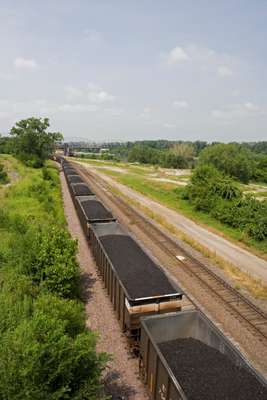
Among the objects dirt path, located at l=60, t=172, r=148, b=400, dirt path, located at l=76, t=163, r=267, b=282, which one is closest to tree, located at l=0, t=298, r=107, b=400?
dirt path, located at l=60, t=172, r=148, b=400

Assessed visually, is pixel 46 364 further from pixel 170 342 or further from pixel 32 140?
pixel 32 140

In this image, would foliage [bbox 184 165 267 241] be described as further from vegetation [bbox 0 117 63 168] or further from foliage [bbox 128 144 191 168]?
foliage [bbox 128 144 191 168]

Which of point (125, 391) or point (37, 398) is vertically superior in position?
point (37, 398)

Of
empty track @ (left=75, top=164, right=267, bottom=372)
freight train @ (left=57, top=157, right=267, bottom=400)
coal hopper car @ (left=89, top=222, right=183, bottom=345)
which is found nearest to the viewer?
freight train @ (left=57, top=157, right=267, bottom=400)

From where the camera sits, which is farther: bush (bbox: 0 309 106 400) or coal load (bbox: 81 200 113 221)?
coal load (bbox: 81 200 113 221)

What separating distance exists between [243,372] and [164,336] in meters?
2.61

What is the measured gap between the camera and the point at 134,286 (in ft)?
36.0

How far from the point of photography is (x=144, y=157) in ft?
524

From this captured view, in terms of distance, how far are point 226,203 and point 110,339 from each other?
84.3 feet

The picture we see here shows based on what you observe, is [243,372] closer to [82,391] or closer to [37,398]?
[82,391]

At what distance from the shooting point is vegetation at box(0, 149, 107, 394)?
631 cm

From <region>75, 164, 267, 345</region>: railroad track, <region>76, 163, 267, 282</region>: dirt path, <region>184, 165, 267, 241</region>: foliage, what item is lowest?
<region>76, 163, 267, 282</region>: dirt path

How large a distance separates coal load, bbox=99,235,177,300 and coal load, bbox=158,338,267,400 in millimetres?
2208

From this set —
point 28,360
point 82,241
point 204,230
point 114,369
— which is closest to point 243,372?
point 114,369
